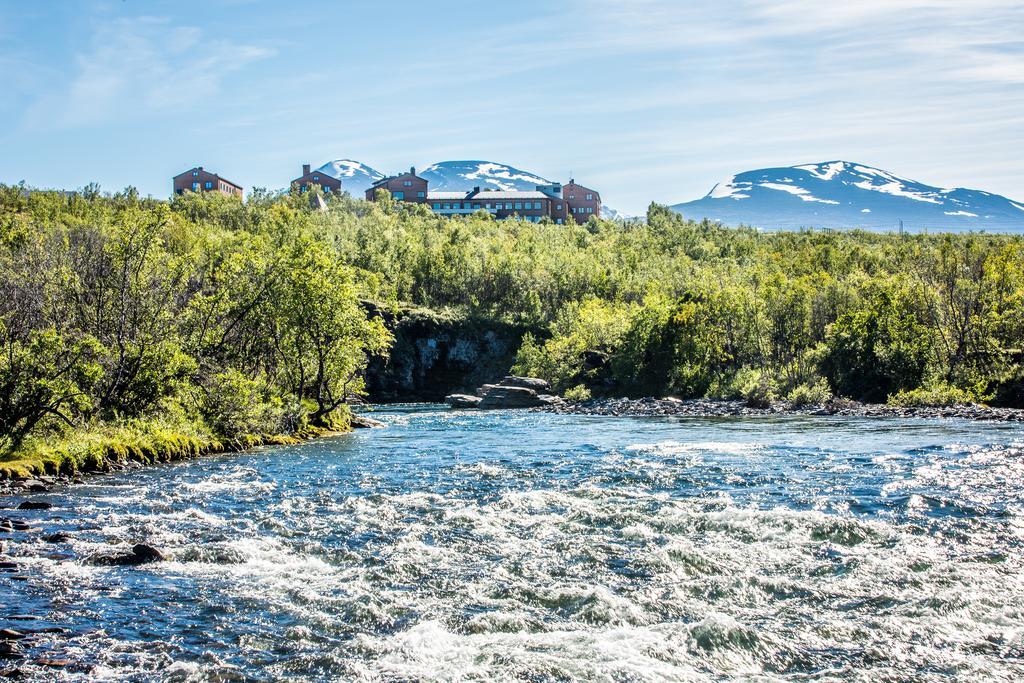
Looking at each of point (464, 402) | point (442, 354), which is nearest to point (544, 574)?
point (464, 402)

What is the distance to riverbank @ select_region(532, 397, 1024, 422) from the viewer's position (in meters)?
47.4

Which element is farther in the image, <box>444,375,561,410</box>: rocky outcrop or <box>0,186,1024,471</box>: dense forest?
<box>444,375,561,410</box>: rocky outcrop

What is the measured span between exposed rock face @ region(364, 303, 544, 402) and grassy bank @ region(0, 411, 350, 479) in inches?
2379

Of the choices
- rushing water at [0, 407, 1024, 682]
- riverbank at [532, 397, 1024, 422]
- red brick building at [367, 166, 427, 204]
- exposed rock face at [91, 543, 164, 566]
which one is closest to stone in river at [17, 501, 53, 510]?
rushing water at [0, 407, 1024, 682]

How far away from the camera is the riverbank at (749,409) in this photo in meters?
47.4

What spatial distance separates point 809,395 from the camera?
58156mm

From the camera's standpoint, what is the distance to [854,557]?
1681cm

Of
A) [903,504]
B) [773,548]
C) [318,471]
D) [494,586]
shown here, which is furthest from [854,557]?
[318,471]

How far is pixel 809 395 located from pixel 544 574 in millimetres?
46495

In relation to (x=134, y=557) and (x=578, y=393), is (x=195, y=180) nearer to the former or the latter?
(x=578, y=393)

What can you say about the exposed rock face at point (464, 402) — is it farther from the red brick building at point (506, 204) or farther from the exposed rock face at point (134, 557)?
the red brick building at point (506, 204)

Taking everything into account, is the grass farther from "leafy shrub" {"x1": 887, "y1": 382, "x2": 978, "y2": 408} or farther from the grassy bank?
"leafy shrub" {"x1": 887, "y1": 382, "x2": 978, "y2": 408}

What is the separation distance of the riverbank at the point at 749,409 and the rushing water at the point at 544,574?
782 inches

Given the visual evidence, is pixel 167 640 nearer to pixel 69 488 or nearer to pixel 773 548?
pixel 773 548
